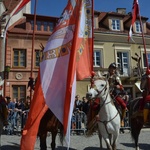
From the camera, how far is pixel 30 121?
456 cm

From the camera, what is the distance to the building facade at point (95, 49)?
21.9 m

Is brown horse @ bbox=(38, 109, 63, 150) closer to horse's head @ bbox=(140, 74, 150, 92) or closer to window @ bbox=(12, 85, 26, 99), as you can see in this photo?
horse's head @ bbox=(140, 74, 150, 92)

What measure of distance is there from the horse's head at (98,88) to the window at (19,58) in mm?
17134

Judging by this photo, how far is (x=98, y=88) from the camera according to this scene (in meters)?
5.87

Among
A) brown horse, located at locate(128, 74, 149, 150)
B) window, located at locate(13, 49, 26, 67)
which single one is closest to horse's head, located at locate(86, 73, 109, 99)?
brown horse, located at locate(128, 74, 149, 150)

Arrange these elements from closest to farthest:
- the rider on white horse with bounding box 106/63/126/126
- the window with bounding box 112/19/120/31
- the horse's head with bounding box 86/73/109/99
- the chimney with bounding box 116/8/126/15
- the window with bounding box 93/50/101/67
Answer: the horse's head with bounding box 86/73/109/99 < the rider on white horse with bounding box 106/63/126/126 < the window with bounding box 93/50/101/67 < the window with bounding box 112/19/120/31 < the chimney with bounding box 116/8/126/15

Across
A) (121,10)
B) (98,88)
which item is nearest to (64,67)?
(98,88)

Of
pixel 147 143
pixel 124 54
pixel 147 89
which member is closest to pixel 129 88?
pixel 124 54

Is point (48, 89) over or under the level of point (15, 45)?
under

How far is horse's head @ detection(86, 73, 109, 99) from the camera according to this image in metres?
5.71

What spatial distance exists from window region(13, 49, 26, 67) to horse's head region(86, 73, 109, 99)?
675 inches

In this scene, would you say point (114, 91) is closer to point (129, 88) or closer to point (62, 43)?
point (62, 43)

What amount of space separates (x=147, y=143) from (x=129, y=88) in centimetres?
1653

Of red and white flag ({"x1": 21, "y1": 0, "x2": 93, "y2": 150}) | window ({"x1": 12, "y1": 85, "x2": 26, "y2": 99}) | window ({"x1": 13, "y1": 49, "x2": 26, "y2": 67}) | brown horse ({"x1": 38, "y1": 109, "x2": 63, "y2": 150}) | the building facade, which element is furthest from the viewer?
window ({"x1": 13, "y1": 49, "x2": 26, "y2": 67})
